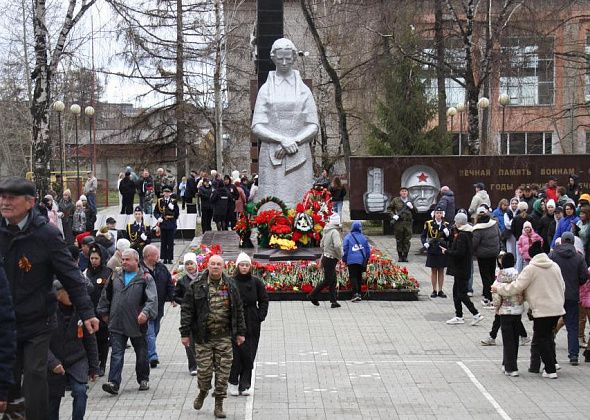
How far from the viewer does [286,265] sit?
19.3m

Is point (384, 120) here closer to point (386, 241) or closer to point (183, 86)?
point (386, 241)

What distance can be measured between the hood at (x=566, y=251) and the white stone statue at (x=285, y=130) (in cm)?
995

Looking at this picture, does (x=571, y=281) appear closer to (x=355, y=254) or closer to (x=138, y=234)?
(x=355, y=254)

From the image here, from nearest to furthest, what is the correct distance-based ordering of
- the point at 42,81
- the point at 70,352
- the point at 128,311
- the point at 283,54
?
the point at 70,352 → the point at 128,311 → the point at 283,54 → the point at 42,81

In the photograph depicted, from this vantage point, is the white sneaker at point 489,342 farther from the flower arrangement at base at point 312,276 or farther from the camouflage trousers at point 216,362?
the camouflage trousers at point 216,362

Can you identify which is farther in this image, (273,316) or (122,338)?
(273,316)

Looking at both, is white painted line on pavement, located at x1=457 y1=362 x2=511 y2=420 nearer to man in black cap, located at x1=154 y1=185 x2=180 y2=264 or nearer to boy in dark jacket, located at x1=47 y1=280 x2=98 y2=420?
boy in dark jacket, located at x1=47 y1=280 x2=98 y2=420

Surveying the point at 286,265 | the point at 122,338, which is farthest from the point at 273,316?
the point at 122,338

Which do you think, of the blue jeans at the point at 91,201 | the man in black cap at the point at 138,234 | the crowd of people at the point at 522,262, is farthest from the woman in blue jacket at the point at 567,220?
the blue jeans at the point at 91,201

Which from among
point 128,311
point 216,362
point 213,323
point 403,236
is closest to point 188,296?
point 213,323

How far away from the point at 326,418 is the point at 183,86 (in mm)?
41431

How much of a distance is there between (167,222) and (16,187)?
17.0 meters

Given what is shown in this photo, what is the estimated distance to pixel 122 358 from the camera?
1177 centimetres

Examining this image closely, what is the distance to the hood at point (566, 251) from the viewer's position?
13.4m
